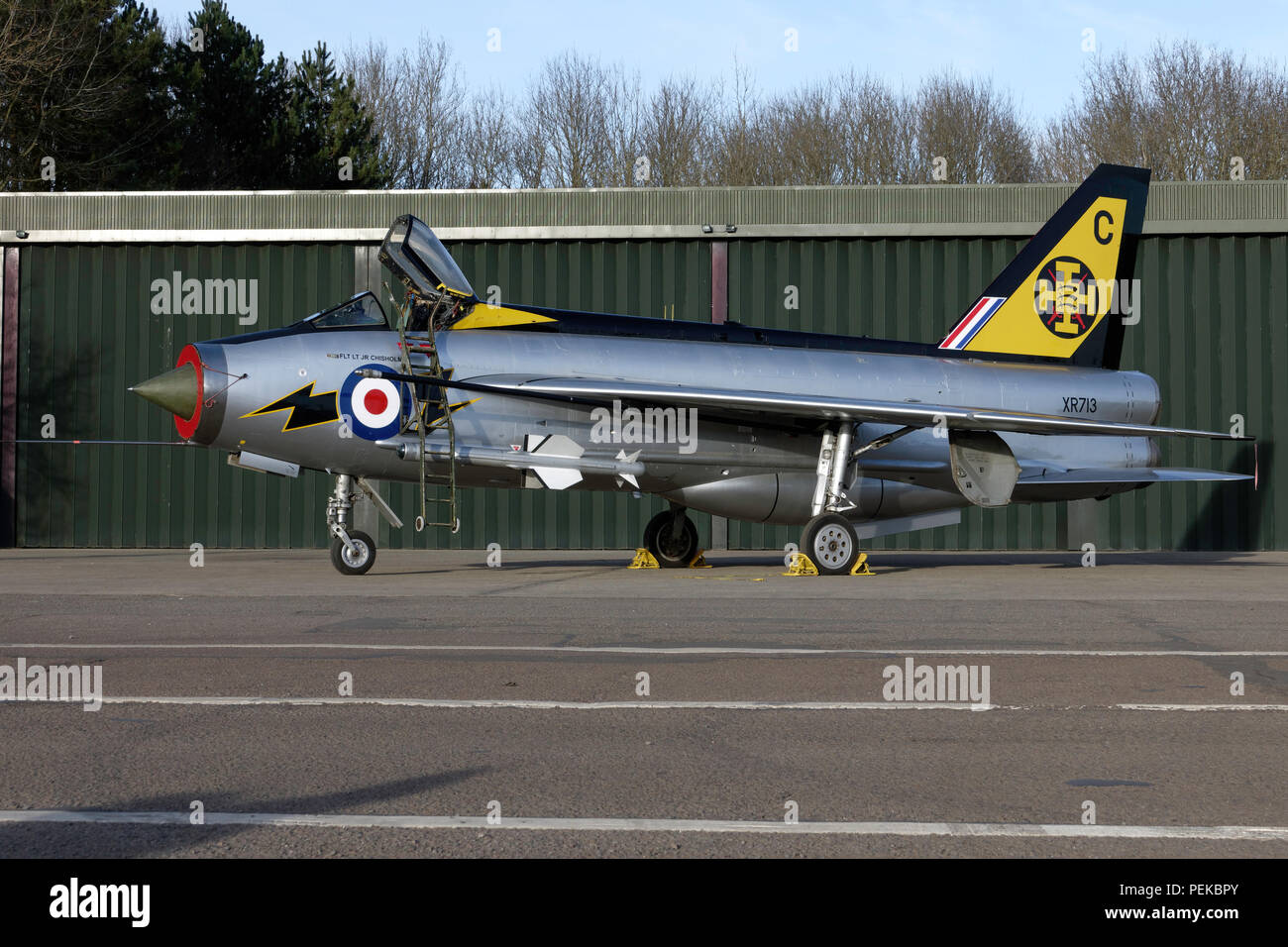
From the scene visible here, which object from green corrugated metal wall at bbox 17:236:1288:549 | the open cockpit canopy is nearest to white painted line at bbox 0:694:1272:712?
the open cockpit canopy

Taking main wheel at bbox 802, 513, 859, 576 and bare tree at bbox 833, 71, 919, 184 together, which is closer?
main wheel at bbox 802, 513, 859, 576

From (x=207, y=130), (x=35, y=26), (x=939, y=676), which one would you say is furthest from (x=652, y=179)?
(x=939, y=676)

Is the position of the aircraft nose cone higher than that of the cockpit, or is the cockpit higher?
the cockpit

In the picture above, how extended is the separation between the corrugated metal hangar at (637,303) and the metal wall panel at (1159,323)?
1.6 inches

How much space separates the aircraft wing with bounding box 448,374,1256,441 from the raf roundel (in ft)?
2.52

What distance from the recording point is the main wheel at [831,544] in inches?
586

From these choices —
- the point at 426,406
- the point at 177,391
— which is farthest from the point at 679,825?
the point at 177,391

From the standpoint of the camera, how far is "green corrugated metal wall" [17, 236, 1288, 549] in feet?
76.7

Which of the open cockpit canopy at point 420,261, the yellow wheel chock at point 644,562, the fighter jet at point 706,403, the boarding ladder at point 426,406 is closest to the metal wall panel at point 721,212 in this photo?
the fighter jet at point 706,403

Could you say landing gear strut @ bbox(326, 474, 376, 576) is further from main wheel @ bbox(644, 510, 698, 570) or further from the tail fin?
the tail fin
